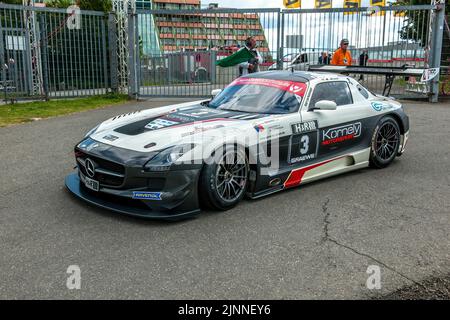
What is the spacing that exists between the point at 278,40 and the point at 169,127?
9688mm

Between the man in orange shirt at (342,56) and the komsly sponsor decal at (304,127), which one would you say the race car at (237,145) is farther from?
the man in orange shirt at (342,56)

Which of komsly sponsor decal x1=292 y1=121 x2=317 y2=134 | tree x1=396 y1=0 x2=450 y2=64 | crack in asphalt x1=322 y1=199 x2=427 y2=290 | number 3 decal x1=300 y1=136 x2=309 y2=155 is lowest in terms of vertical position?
crack in asphalt x1=322 y1=199 x2=427 y2=290

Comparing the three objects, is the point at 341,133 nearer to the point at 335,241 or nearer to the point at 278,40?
the point at 335,241

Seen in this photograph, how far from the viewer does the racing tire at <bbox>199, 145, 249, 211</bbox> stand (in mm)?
4199

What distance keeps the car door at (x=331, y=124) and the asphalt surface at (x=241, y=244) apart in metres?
0.43

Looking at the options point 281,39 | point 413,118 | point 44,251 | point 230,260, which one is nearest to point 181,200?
point 230,260

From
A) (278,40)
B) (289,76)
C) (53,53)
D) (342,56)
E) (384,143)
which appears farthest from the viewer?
(53,53)

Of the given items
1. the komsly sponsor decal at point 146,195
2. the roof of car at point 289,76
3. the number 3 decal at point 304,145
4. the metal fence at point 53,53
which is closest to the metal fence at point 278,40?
the metal fence at point 53,53

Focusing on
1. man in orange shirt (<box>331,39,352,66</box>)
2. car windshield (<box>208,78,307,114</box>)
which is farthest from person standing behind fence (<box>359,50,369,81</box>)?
car windshield (<box>208,78,307,114</box>)

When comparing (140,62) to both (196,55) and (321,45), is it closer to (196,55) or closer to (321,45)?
(196,55)

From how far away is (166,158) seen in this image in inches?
159

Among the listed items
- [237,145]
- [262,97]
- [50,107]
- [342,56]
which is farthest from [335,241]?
[50,107]

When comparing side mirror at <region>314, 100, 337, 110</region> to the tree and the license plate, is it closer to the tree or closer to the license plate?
the license plate
